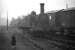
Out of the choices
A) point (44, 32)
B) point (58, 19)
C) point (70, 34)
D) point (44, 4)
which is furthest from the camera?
point (44, 4)

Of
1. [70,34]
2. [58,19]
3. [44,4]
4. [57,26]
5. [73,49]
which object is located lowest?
[73,49]

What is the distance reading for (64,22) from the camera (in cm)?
1428

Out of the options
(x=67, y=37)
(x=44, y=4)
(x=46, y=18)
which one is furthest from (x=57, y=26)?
(x=44, y=4)

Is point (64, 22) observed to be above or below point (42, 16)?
below

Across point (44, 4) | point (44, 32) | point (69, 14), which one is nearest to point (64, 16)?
point (69, 14)

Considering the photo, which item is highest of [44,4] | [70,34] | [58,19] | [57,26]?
[44,4]

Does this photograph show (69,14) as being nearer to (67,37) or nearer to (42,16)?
(67,37)

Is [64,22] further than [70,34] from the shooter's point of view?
Yes

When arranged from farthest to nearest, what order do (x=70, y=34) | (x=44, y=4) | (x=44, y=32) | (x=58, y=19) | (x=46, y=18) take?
(x=44, y=4), (x=46, y=18), (x=44, y=32), (x=58, y=19), (x=70, y=34)

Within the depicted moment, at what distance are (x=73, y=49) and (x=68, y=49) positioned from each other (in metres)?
0.44

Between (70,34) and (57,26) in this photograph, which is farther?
(57,26)

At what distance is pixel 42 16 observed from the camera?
2034cm

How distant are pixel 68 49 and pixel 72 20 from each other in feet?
18.2

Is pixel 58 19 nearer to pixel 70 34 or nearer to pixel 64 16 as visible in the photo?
pixel 64 16
